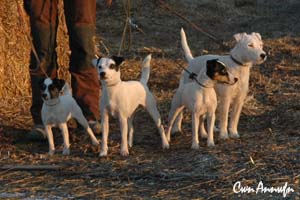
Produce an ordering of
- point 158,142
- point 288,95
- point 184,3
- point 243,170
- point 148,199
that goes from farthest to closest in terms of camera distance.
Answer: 1. point 184,3
2. point 288,95
3. point 158,142
4. point 243,170
5. point 148,199

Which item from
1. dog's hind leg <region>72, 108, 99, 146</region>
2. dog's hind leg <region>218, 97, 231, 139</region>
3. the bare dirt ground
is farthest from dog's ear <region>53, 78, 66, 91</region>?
dog's hind leg <region>218, 97, 231, 139</region>

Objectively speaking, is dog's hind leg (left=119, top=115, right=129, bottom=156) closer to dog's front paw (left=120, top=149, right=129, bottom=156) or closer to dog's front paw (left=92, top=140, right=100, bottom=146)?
dog's front paw (left=120, top=149, right=129, bottom=156)

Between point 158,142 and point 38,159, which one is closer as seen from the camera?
point 38,159

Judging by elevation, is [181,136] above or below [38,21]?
below

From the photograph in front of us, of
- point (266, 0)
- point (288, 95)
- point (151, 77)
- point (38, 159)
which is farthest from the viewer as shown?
point (266, 0)

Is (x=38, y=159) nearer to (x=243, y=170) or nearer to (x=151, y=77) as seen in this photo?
(x=243, y=170)

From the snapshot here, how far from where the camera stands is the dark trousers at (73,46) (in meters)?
6.01

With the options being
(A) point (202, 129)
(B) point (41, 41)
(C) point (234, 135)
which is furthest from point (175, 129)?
(B) point (41, 41)

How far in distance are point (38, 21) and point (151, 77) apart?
262cm

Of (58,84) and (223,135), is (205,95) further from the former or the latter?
(58,84)

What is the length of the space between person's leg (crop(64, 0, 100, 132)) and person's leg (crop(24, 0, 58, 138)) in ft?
0.47

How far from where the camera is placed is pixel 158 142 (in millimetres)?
5969

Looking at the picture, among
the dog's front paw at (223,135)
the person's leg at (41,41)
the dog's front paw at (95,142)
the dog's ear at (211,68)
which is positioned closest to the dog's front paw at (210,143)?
the dog's front paw at (223,135)

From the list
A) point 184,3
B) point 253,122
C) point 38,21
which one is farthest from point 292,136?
point 184,3
